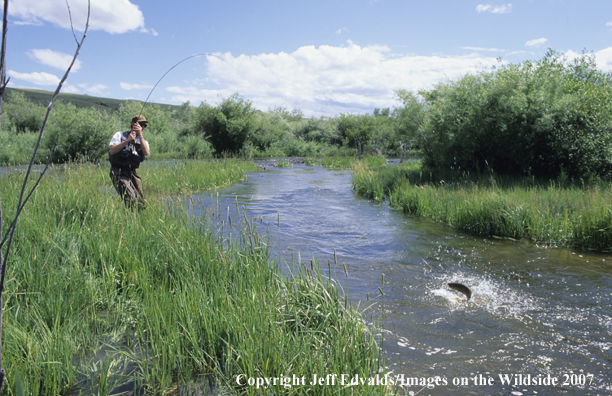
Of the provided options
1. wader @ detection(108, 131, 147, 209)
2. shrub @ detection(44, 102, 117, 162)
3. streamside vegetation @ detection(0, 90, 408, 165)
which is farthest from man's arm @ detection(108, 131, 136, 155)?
shrub @ detection(44, 102, 117, 162)

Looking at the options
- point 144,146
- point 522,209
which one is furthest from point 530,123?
point 144,146

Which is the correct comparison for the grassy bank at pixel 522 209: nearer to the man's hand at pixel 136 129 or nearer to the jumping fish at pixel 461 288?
the jumping fish at pixel 461 288

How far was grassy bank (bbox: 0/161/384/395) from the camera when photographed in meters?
2.74

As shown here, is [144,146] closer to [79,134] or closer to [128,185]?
[128,185]

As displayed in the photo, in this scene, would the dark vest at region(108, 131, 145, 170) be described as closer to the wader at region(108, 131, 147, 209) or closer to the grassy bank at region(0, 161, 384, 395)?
the wader at region(108, 131, 147, 209)

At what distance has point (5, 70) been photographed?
1.10 meters

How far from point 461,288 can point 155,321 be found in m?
4.06

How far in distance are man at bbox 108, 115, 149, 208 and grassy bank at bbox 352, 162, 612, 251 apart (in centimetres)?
713

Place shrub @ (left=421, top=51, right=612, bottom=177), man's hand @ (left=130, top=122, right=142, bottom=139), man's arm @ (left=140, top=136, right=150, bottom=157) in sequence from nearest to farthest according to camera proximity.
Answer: man's hand @ (left=130, top=122, right=142, bottom=139)
man's arm @ (left=140, top=136, right=150, bottom=157)
shrub @ (left=421, top=51, right=612, bottom=177)

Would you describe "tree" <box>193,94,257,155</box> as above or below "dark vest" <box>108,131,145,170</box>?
above

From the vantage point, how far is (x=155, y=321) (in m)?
3.07

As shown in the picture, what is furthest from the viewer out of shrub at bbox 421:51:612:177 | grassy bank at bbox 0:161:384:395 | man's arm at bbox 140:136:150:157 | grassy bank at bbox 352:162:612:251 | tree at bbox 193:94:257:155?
tree at bbox 193:94:257:155

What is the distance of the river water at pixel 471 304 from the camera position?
136 inches

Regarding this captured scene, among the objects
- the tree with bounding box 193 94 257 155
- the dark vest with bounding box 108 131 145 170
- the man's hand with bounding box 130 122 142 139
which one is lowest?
the dark vest with bounding box 108 131 145 170
